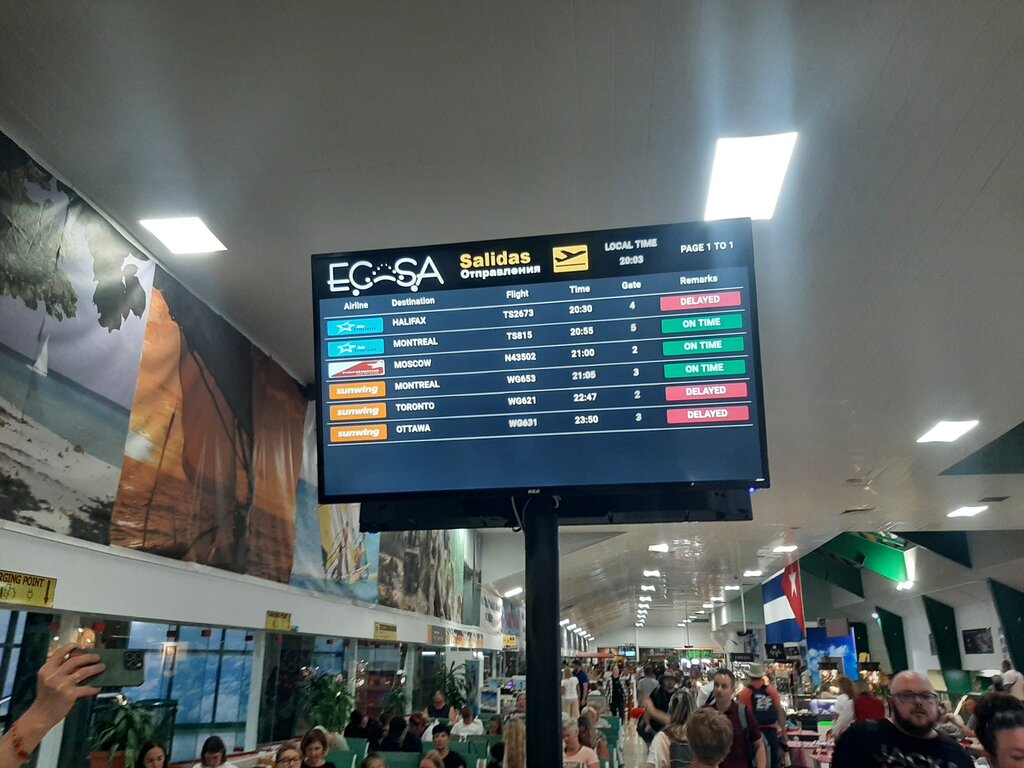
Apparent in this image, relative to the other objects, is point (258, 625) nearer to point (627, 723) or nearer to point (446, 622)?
point (446, 622)

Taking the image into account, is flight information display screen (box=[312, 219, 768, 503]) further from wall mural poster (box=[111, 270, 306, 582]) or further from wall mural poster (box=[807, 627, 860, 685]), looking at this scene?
wall mural poster (box=[807, 627, 860, 685])

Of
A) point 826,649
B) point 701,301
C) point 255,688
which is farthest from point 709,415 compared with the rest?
point 826,649

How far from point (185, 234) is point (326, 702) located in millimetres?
5859

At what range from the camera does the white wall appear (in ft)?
14.7

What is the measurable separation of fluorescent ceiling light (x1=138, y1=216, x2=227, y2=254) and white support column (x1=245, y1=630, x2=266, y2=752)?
12.7 ft

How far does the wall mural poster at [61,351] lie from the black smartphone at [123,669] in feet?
3.59

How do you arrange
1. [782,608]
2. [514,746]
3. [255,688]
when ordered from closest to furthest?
[514,746] < [255,688] < [782,608]

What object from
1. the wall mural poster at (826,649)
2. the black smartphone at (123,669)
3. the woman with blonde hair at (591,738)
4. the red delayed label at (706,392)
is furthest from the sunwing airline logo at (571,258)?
the wall mural poster at (826,649)

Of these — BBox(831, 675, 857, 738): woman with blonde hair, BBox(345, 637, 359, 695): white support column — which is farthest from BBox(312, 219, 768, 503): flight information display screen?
BBox(345, 637, 359, 695): white support column

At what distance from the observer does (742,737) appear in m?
6.25

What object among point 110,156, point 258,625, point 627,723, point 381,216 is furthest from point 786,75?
point 627,723

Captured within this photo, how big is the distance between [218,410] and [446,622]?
1021cm

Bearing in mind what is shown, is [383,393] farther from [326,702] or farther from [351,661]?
[351,661]

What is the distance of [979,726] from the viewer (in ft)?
9.18
